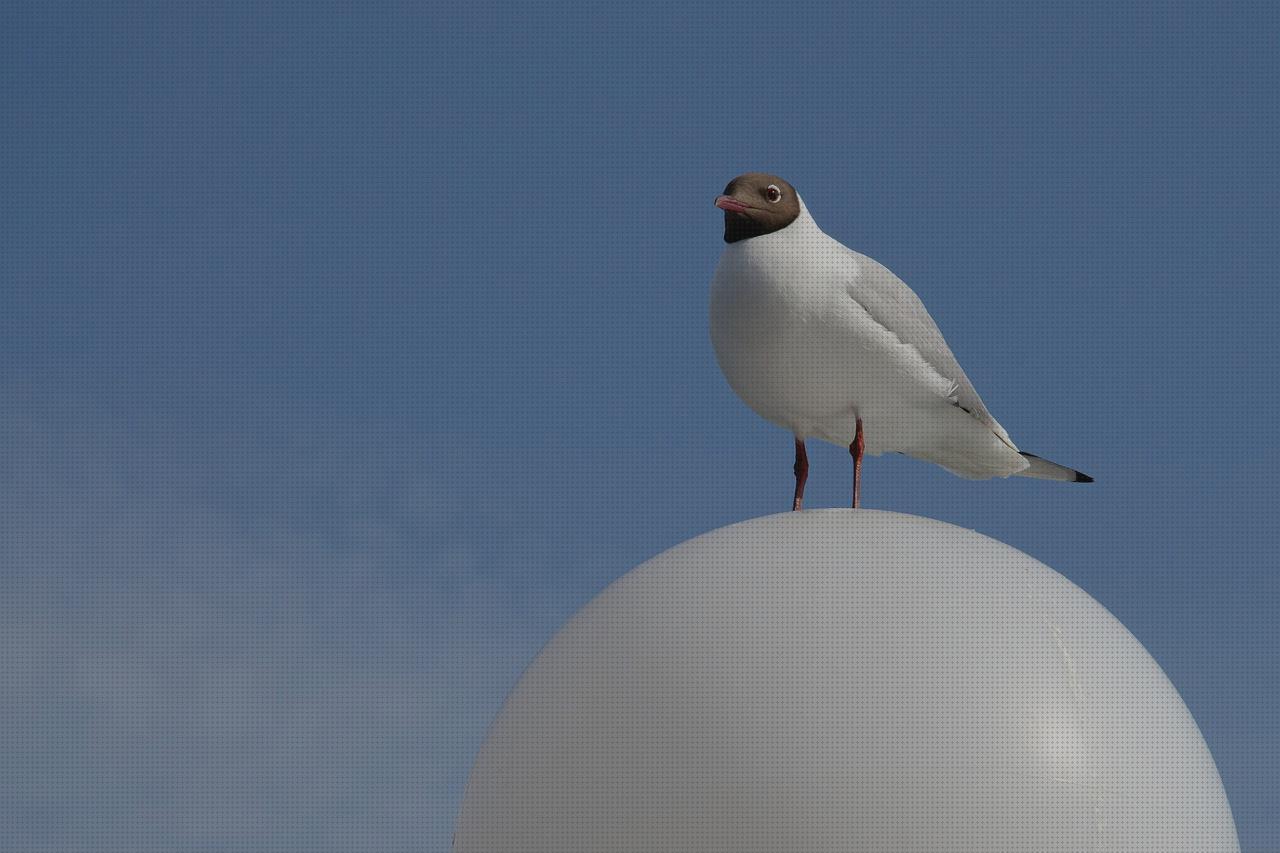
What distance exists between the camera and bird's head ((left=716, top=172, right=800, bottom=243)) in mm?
6305

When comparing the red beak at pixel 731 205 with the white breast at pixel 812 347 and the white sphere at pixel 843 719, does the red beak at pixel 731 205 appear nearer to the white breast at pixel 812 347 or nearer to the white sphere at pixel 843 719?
the white breast at pixel 812 347

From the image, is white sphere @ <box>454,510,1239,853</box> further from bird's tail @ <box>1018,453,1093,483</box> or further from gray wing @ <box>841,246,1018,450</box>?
bird's tail @ <box>1018,453,1093,483</box>

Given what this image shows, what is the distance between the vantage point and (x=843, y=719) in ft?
15.0

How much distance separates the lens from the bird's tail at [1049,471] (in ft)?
23.4

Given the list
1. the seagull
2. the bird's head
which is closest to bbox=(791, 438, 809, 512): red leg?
the seagull

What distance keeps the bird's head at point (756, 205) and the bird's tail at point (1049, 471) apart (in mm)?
1743

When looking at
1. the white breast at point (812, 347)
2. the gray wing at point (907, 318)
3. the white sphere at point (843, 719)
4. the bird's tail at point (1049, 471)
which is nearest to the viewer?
the white sphere at point (843, 719)

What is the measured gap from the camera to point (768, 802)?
14.8ft

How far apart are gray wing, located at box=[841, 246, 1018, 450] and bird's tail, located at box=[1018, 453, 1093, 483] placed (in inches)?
19.4

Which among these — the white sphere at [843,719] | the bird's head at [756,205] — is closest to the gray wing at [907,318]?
the bird's head at [756,205]

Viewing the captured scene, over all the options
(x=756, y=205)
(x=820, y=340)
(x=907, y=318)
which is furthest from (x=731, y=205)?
(x=907, y=318)

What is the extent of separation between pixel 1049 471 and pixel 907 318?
4.22 feet

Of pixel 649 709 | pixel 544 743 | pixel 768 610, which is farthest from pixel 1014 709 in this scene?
pixel 544 743

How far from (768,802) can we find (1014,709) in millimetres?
831
